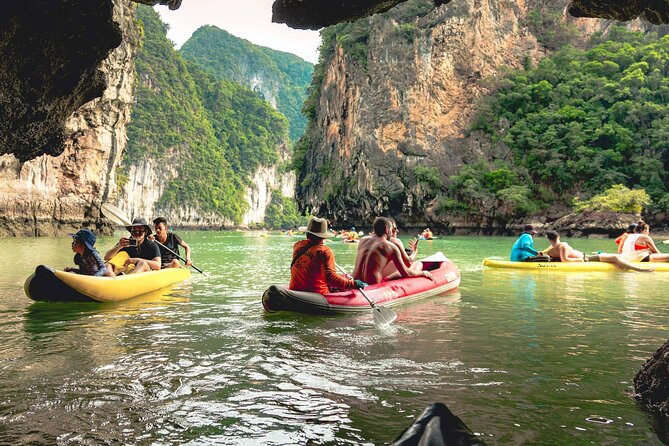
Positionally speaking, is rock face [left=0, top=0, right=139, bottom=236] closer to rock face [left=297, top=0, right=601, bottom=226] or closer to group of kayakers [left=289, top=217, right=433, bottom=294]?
rock face [left=297, top=0, right=601, bottom=226]

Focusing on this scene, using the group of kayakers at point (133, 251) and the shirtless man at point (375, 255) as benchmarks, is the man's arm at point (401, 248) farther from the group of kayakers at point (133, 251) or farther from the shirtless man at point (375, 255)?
the group of kayakers at point (133, 251)

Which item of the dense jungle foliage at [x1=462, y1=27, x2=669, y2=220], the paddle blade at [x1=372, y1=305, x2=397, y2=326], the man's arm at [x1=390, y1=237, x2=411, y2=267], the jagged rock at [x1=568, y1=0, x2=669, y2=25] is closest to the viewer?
the jagged rock at [x1=568, y1=0, x2=669, y2=25]

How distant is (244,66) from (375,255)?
488 feet

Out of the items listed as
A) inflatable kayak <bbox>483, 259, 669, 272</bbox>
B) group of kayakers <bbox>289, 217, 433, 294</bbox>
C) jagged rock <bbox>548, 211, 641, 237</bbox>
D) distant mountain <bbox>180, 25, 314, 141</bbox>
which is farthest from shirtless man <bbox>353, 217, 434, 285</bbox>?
distant mountain <bbox>180, 25, 314, 141</bbox>

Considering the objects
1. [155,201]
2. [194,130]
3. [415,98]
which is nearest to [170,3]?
[415,98]

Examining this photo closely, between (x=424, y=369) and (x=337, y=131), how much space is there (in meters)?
43.3

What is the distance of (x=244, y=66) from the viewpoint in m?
147

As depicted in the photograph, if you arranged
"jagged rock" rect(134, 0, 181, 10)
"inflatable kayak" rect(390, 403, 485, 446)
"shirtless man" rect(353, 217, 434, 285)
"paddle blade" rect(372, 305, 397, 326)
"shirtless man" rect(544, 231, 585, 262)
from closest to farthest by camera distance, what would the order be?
1. "inflatable kayak" rect(390, 403, 485, 446)
2. "jagged rock" rect(134, 0, 181, 10)
3. "paddle blade" rect(372, 305, 397, 326)
4. "shirtless man" rect(353, 217, 434, 285)
5. "shirtless man" rect(544, 231, 585, 262)

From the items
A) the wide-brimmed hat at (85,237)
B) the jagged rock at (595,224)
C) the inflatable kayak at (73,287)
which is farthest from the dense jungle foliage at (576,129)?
the wide-brimmed hat at (85,237)

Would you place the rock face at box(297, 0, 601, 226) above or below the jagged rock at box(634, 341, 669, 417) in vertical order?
above

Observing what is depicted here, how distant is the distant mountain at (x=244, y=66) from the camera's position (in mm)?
137000

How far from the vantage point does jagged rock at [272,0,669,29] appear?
3658 millimetres

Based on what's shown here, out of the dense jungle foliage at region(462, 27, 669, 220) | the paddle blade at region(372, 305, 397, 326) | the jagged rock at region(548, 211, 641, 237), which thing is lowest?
the paddle blade at region(372, 305, 397, 326)

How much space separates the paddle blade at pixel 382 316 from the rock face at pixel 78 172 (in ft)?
91.6
